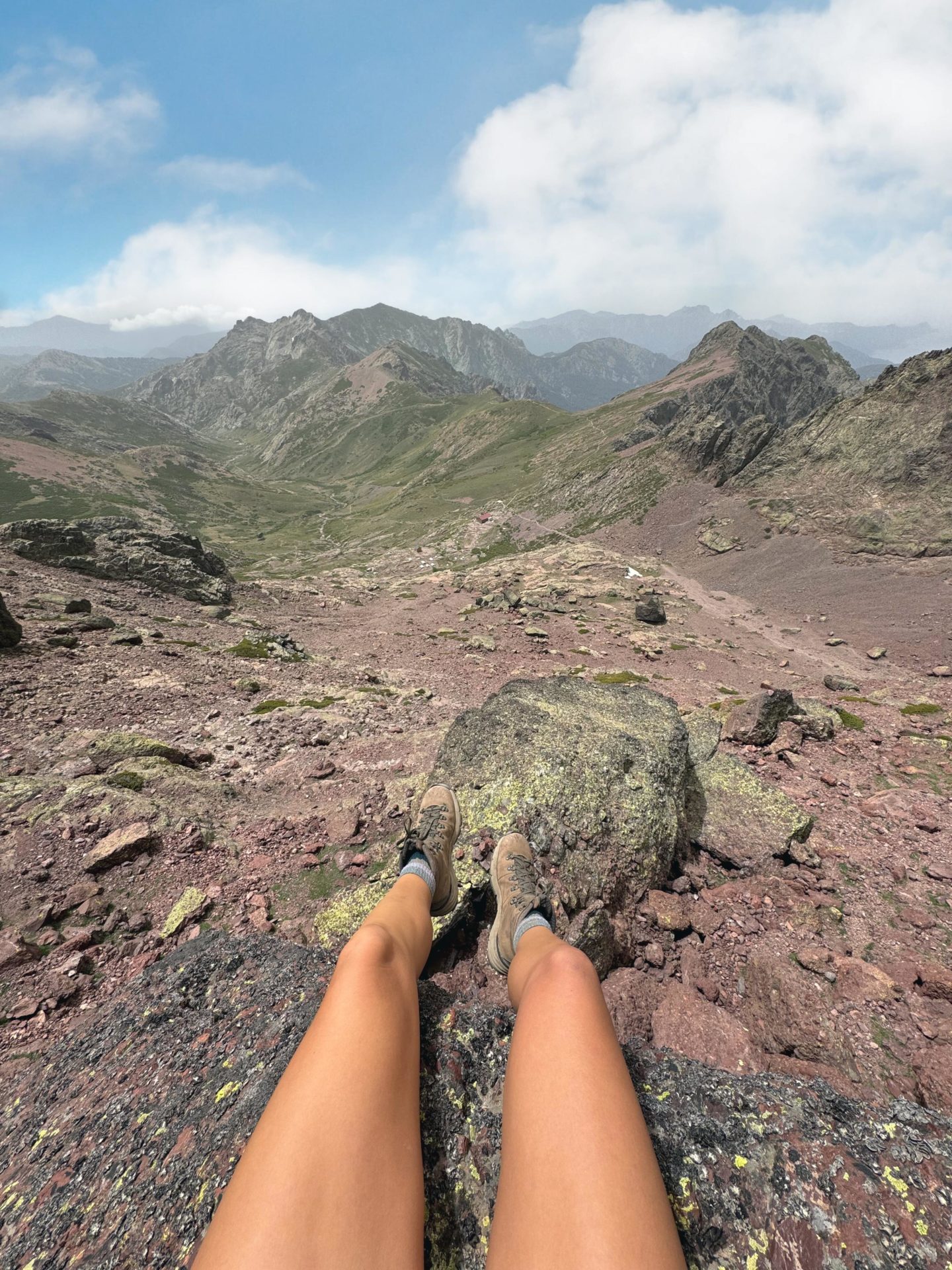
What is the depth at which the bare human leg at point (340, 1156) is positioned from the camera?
105 inches

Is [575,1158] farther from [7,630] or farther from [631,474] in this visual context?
[631,474]

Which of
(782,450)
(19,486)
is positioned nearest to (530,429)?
(782,450)

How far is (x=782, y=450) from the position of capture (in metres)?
69.2

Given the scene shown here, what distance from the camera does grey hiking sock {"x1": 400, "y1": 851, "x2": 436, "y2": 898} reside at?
7.24 m

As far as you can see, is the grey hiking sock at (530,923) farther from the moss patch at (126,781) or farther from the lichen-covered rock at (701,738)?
the moss patch at (126,781)

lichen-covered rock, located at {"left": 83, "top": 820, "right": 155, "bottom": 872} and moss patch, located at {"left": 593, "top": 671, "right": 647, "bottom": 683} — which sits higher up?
lichen-covered rock, located at {"left": 83, "top": 820, "right": 155, "bottom": 872}

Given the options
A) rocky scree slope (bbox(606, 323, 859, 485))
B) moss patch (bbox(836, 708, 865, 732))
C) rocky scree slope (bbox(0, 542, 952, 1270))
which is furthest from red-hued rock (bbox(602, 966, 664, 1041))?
rocky scree slope (bbox(606, 323, 859, 485))

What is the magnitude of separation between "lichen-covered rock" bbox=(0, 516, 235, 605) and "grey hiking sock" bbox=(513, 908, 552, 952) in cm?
3736

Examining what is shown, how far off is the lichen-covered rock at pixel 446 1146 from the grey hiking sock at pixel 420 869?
63.4 inches

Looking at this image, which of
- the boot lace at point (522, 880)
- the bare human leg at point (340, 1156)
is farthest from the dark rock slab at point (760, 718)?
the bare human leg at point (340, 1156)

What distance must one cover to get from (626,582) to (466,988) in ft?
166

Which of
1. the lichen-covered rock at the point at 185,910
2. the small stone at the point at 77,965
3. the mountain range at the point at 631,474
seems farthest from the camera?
the mountain range at the point at 631,474

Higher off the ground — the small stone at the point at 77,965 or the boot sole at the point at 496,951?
the boot sole at the point at 496,951

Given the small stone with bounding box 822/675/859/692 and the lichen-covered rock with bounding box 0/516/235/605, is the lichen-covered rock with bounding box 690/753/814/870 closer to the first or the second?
the small stone with bounding box 822/675/859/692
